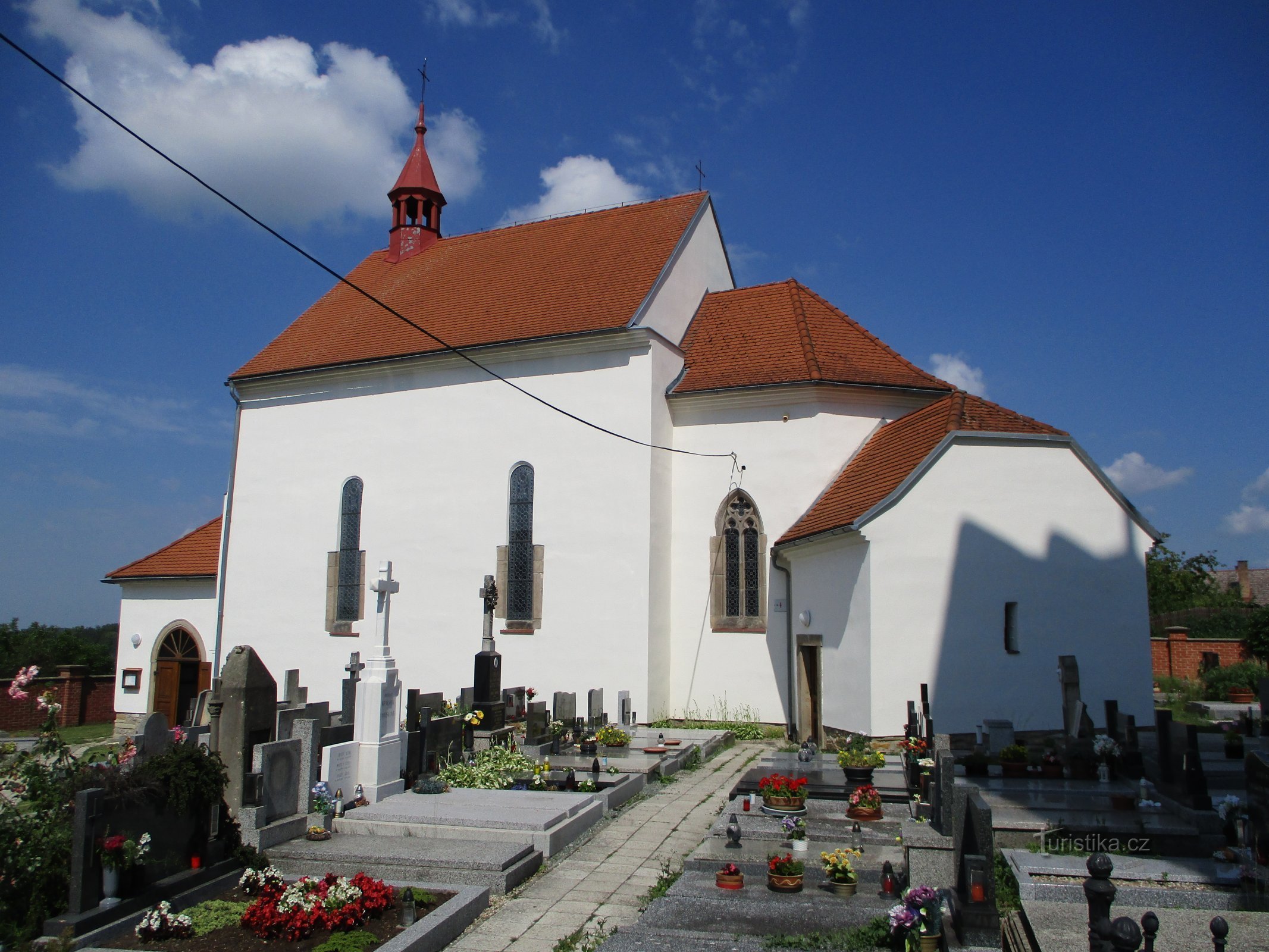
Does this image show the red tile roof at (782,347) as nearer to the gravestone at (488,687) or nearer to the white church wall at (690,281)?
the white church wall at (690,281)

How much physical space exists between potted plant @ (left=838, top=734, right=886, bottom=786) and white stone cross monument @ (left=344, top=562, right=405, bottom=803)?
17.1 feet

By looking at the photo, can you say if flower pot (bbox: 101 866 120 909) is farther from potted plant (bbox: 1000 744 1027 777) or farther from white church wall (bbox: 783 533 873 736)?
white church wall (bbox: 783 533 873 736)

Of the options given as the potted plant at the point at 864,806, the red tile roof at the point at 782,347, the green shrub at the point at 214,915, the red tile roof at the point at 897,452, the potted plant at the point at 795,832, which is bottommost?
the green shrub at the point at 214,915

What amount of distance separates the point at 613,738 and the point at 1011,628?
625cm

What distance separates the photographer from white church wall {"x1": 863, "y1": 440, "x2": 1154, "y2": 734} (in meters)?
13.7

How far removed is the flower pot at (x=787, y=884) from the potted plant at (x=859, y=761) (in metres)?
3.19

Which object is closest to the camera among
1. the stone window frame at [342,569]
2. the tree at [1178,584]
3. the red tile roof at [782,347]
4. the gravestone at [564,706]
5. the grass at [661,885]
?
the grass at [661,885]

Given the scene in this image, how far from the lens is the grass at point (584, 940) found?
6.41 meters

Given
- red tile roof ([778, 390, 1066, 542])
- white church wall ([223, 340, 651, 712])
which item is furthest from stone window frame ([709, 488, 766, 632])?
white church wall ([223, 340, 651, 712])

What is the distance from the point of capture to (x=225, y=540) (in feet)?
71.8

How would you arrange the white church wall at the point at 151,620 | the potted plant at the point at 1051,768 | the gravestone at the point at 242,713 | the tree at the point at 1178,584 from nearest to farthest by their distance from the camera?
the gravestone at the point at 242,713
the potted plant at the point at 1051,768
the white church wall at the point at 151,620
the tree at the point at 1178,584

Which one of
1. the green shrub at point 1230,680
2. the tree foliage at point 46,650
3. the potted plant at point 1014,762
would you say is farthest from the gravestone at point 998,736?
the tree foliage at point 46,650

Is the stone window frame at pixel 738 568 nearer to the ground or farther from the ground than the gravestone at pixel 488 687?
farther from the ground

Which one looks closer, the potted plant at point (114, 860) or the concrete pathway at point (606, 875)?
the potted plant at point (114, 860)
